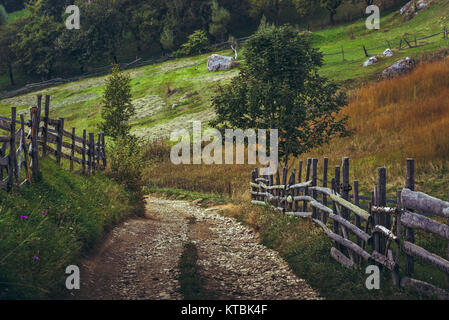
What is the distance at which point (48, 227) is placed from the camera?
8.53 m

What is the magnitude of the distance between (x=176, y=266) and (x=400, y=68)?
93.3 feet

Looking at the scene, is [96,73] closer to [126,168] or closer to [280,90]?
[126,168]

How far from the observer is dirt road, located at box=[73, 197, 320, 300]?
7941 mm

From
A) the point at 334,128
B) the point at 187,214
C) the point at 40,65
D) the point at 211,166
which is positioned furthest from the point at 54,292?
the point at 40,65

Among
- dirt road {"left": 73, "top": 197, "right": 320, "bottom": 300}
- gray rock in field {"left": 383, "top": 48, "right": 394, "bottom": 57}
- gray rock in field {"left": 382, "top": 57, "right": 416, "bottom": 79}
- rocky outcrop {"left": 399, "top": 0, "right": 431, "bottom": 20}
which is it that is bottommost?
dirt road {"left": 73, "top": 197, "right": 320, "bottom": 300}

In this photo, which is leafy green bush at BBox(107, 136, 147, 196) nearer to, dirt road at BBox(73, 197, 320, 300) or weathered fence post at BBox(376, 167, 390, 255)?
dirt road at BBox(73, 197, 320, 300)

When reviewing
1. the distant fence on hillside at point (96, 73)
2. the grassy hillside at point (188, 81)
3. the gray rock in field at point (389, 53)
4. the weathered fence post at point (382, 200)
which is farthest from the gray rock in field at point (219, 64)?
the weathered fence post at point (382, 200)

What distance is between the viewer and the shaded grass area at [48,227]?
6707 mm

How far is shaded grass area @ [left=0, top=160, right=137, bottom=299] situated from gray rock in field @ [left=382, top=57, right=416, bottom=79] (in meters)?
25.5

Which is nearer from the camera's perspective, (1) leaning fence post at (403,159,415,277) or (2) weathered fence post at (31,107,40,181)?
(1) leaning fence post at (403,159,415,277)

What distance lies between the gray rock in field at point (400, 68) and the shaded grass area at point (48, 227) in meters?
25.5

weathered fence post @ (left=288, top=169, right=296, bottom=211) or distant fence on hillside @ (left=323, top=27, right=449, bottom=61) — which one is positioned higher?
distant fence on hillside @ (left=323, top=27, right=449, bottom=61)

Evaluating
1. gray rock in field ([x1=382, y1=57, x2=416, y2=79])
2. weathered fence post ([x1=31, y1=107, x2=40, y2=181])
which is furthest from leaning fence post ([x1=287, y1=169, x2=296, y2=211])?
gray rock in field ([x1=382, y1=57, x2=416, y2=79])
